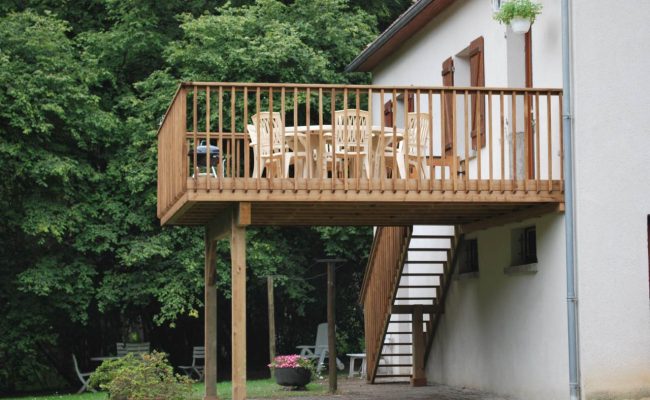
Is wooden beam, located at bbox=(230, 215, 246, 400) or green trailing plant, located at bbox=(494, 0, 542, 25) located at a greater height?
green trailing plant, located at bbox=(494, 0, 542, 25)

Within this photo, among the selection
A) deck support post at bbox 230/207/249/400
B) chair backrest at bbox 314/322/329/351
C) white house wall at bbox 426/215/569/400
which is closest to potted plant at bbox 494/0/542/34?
white house wall at bbox 426/215/569/400

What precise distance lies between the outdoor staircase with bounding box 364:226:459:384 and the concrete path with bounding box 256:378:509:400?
1.62 ft

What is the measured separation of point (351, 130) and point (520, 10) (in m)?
2.52

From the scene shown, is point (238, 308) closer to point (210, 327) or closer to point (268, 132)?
point (268, 132)

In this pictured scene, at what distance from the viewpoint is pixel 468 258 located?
18.5m

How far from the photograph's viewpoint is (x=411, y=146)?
1419 centimetres

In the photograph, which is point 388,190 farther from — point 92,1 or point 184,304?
point 92,1

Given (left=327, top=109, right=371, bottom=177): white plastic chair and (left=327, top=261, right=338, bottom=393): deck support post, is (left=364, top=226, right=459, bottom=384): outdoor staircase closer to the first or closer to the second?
(left=327, top=261, right=338, bottom=393): deck support post

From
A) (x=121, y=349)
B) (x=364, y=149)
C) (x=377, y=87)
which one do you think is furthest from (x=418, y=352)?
(x=121, y=349)

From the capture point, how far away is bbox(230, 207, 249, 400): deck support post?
13.0 meters

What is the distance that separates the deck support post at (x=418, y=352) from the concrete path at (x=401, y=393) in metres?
0.20

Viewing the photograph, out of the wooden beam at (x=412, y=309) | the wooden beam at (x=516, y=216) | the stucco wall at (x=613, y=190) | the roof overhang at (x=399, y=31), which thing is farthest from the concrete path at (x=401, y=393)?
the roof overhang at (x=399, y=31)

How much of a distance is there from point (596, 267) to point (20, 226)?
14.0 m

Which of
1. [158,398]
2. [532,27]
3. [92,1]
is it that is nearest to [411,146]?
[532,27]
